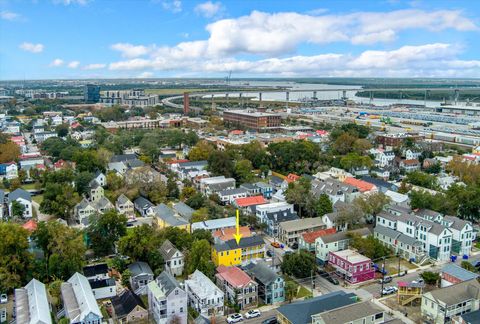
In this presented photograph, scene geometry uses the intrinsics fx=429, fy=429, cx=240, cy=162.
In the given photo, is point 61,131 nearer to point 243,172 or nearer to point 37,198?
point 37,198

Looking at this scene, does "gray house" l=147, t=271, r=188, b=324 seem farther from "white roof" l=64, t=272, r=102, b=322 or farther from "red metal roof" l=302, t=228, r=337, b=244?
"red metal roof" l=302, t=228, r=337, b=244

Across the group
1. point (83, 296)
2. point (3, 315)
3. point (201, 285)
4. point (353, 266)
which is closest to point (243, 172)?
point (353, 266)

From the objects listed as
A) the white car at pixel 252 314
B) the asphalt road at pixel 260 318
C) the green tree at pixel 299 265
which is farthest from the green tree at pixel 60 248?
the green tree at pixel 299 265

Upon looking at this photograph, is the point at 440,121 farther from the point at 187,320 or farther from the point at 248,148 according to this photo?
the point at 187,320

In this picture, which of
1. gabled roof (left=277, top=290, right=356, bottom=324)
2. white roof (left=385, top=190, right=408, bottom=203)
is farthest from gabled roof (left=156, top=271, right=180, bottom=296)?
white roof (left=385, top=190, right=408, bottom=203)

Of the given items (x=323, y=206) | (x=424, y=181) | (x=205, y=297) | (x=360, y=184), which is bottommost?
(x=205, y=297)

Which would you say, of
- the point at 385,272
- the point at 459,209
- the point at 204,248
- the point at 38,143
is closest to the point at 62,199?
the point at 204,248

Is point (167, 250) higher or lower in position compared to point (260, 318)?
higher
